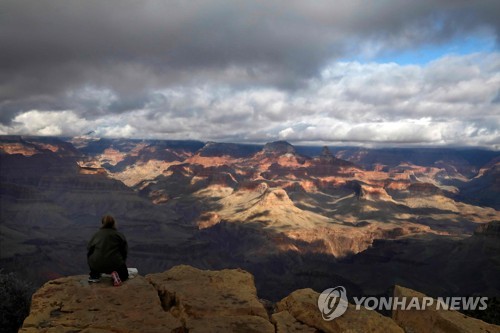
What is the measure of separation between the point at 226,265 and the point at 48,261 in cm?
8342

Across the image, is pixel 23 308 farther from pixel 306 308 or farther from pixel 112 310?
pixel 306 308

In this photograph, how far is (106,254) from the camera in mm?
14703

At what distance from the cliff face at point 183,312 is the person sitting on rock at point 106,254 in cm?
44

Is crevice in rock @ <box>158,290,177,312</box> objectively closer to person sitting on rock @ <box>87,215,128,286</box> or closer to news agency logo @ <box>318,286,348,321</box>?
person sitting on rock @ <box>87,215,128,286</box>

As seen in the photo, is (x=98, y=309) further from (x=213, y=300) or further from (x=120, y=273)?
(x=213, y=300)

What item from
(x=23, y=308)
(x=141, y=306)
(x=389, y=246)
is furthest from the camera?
(x=389, y=246)

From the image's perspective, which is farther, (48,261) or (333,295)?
(48,261)

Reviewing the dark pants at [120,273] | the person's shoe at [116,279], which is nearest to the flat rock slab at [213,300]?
the dark pants at [120,273]

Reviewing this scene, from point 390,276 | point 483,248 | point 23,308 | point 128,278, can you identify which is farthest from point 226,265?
point 128,278

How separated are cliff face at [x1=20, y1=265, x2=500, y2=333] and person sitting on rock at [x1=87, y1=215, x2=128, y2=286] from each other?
44 centimetres

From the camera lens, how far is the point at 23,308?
2669cm

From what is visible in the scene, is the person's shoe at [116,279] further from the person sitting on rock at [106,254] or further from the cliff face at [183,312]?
the cliff face at [183,312]

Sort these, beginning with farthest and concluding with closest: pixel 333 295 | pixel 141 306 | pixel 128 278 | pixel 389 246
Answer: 1. pixel 389 246
2. pixel 128 278
3. pixel 333 295
4. pixel 141 306

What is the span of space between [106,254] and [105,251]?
0.12m
